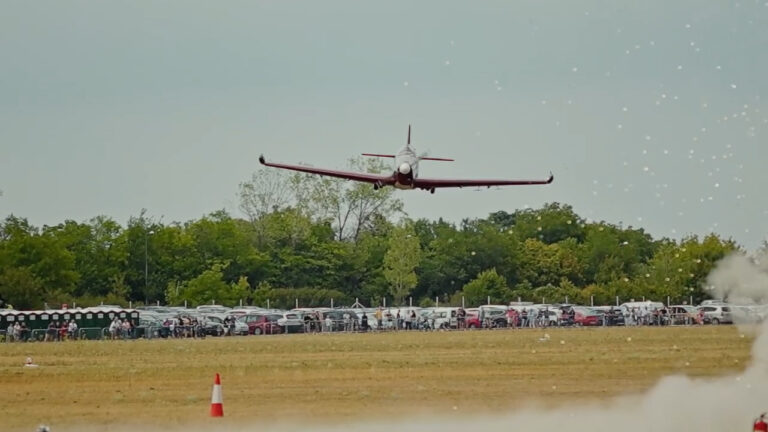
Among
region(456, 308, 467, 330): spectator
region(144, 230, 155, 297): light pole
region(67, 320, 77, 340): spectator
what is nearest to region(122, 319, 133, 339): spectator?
region(67, 320, 77, 340): spectator

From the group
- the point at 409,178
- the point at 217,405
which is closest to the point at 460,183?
the point at 409,178

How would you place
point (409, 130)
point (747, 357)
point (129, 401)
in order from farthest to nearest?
point (409, 130) → point (747, 357) → point (129, 401)

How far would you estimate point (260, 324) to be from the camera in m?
89.6

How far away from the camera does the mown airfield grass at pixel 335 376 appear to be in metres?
30.2

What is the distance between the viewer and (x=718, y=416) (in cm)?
2522

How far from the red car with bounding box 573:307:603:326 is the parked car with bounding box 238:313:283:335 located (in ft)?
64.6

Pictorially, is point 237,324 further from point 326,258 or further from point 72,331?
point 326,258

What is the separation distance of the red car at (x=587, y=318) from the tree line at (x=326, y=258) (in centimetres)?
1844

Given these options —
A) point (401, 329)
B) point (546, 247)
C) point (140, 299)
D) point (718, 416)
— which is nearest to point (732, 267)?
point (718, 416)

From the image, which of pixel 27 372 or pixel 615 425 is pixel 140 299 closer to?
pixel 27 372

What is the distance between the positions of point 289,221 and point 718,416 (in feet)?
377

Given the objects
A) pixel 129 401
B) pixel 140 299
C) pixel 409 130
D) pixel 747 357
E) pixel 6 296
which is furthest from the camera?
pixel 140 299

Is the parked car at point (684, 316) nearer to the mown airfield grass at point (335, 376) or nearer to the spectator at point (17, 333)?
the mown airfield grass at point (335, 376)

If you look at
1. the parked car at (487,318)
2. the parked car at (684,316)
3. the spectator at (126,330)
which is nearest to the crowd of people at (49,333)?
the spectator at (126,330)
